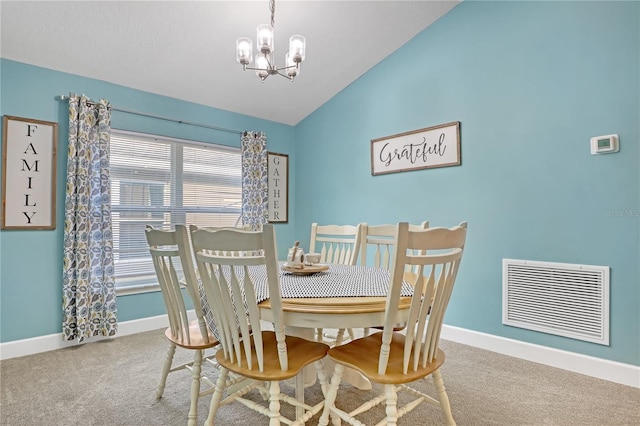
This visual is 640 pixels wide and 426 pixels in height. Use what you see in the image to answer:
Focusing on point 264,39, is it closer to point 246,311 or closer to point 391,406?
point 246,311

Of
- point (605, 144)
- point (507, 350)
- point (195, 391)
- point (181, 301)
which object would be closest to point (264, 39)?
point (181, 301)

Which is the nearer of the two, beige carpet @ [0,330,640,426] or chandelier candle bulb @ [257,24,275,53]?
beige carpet @ [0,330,640,426]

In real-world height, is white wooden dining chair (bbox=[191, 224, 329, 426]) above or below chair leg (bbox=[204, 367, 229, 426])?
above

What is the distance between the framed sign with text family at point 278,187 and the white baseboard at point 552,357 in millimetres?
2399

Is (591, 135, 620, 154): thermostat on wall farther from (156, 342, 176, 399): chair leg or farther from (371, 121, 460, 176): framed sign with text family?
(156, 342, 176, 399): chair leg

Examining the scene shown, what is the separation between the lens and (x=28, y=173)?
2766mm

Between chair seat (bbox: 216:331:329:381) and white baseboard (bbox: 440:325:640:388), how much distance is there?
1918mm

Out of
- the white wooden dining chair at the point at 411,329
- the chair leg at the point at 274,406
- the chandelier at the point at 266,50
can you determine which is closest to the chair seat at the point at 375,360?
the white wooden dining chair at the point at 411,329

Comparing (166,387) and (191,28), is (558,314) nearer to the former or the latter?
(166,387)

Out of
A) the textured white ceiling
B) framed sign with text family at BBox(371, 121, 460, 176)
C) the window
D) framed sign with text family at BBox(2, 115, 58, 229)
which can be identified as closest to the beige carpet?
the window

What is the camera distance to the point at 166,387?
222 centimetres

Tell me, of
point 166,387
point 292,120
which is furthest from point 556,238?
point 292,120

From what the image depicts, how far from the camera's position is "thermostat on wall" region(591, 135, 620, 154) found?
230cm

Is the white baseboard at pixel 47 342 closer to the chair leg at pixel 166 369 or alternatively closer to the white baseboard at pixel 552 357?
the chair leg at pixel 166 369
